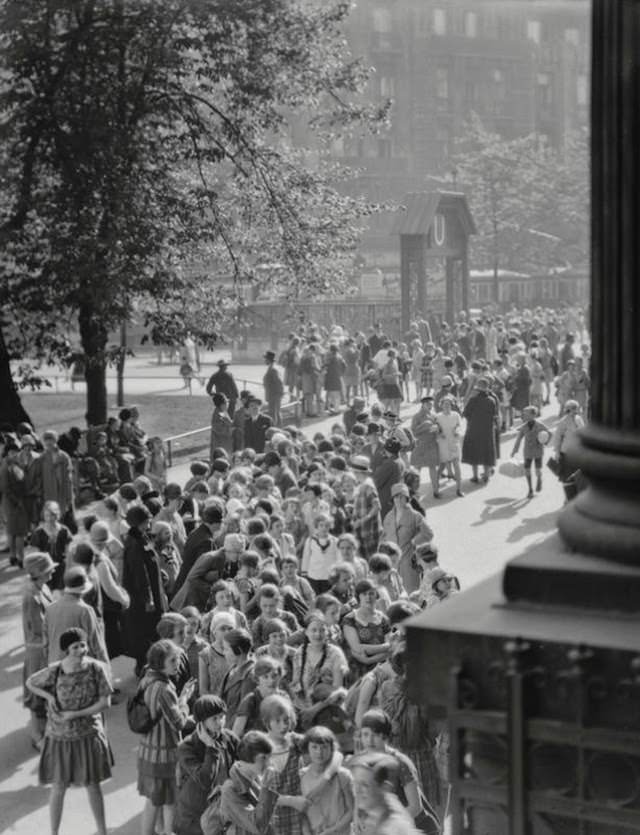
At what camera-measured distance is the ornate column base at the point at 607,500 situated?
2.55 metres

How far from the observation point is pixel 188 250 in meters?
25.4

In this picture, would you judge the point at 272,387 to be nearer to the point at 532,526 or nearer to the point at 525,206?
the point at 532,526

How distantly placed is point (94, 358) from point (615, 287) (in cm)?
2239

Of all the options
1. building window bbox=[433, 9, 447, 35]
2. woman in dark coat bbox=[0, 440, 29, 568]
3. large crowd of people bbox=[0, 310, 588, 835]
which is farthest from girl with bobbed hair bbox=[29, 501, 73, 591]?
building window bbox=[433, 9, 447, 35]

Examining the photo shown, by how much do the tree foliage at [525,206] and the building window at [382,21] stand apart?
17.4 meters

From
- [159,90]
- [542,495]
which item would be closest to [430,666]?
[542,495]

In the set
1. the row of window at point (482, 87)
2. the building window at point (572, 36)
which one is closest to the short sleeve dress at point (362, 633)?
the row of window at point (482, 87)

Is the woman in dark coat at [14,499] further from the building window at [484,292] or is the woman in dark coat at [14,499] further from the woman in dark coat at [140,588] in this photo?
the building window at [484,292]

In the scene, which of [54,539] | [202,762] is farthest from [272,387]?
[202,762]

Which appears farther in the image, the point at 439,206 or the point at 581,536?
the point at 439,206

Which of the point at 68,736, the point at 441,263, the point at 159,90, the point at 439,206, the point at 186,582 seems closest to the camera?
the point at 68,736

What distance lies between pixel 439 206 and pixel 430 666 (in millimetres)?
39241

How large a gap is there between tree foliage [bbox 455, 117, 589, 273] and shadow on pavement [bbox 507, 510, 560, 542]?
51.2 meters

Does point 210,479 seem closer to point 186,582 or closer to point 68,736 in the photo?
point 186,582
